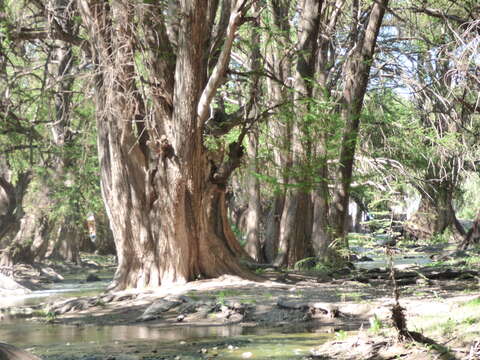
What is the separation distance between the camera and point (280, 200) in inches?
882

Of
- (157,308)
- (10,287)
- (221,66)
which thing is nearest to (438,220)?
(10,287)

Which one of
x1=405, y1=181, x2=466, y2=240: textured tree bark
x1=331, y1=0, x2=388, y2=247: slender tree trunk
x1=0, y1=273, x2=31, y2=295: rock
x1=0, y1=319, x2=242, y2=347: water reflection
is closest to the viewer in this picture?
x1=0, y1=319, x2=242, y2=347: water reflection

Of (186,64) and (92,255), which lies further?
(92,255)

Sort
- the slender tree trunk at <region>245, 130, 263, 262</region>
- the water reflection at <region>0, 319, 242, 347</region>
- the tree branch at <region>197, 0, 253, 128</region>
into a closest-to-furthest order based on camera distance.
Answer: the water reflection at <region>0, 319, 242, 347</region>
the tree branch at <region>197, 0, 253, 128</region>
the slender tree trunk at <region>245, 130, 263, 262</region>

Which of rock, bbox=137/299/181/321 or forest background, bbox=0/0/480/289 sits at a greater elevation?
forest background, bbox=0/0/480/289

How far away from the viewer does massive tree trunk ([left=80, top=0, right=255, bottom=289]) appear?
1406 cm

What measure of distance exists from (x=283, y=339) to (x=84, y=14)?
7.94 m

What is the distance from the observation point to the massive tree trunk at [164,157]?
1406 centimetres

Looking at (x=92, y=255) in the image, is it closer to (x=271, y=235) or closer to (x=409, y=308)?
(x=271, y=235)

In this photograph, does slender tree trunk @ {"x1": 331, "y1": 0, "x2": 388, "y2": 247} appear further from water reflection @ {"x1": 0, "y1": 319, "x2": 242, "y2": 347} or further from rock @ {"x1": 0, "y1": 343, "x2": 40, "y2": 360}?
rock @ {"x1": 0, "y1": 343, "x2": 40, "y2": 360}

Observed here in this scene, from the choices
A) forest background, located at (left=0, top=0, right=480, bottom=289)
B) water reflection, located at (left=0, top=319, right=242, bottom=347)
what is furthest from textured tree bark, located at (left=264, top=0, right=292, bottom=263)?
water reflection, located at (left=0, top=319, right=242, bottom=347)

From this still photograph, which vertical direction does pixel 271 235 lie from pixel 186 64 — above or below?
below

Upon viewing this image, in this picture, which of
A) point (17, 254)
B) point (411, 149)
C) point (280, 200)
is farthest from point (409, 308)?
point (17, 254)

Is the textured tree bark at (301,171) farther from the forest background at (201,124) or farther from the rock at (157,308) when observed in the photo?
the rock at (157,308)
